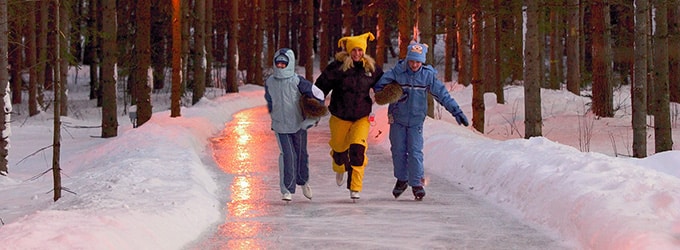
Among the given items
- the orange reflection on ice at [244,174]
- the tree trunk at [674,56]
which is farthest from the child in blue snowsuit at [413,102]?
the tree trunk at [674,56]

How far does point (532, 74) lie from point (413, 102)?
669cm

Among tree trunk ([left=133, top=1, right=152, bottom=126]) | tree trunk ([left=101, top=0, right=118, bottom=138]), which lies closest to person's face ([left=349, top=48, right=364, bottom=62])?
tree trunk ([left=101, top=0, right=118, bottom=138])

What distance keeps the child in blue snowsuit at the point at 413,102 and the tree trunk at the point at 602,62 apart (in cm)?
1447

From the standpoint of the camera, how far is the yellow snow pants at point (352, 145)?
432 inches

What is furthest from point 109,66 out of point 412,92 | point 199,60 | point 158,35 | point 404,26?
point 158,35

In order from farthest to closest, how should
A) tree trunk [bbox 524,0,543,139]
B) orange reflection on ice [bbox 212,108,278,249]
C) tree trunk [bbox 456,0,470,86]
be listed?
tree trunk [bbox 456,0,470,86] < tree trunk [bbox 524,0,543,139] < orange reflection on ice [bbox 212,108,278,249]

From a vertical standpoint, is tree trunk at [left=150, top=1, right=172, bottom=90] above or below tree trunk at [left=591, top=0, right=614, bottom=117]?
above

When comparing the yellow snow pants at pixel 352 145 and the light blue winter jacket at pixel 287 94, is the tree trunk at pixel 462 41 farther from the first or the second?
the light blue winter jacket at pixel 287 94

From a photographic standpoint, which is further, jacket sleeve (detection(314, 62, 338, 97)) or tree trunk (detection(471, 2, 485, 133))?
tree trunk (detection(471, 2, 485, 133))

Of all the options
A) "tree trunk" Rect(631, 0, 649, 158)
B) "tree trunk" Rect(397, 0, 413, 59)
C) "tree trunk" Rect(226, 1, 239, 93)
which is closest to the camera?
"tree trunk" Rect(631, 0, 649, 158)

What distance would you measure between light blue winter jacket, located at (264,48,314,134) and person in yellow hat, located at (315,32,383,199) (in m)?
0.31

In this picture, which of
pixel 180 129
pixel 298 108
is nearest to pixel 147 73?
pixel 180 129

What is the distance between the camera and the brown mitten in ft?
35.5

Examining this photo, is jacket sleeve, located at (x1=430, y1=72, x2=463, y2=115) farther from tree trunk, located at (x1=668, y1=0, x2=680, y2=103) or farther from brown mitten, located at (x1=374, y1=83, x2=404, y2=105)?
tree trunk, located at (x1=668, y1=0, x2=680, y2=103)
